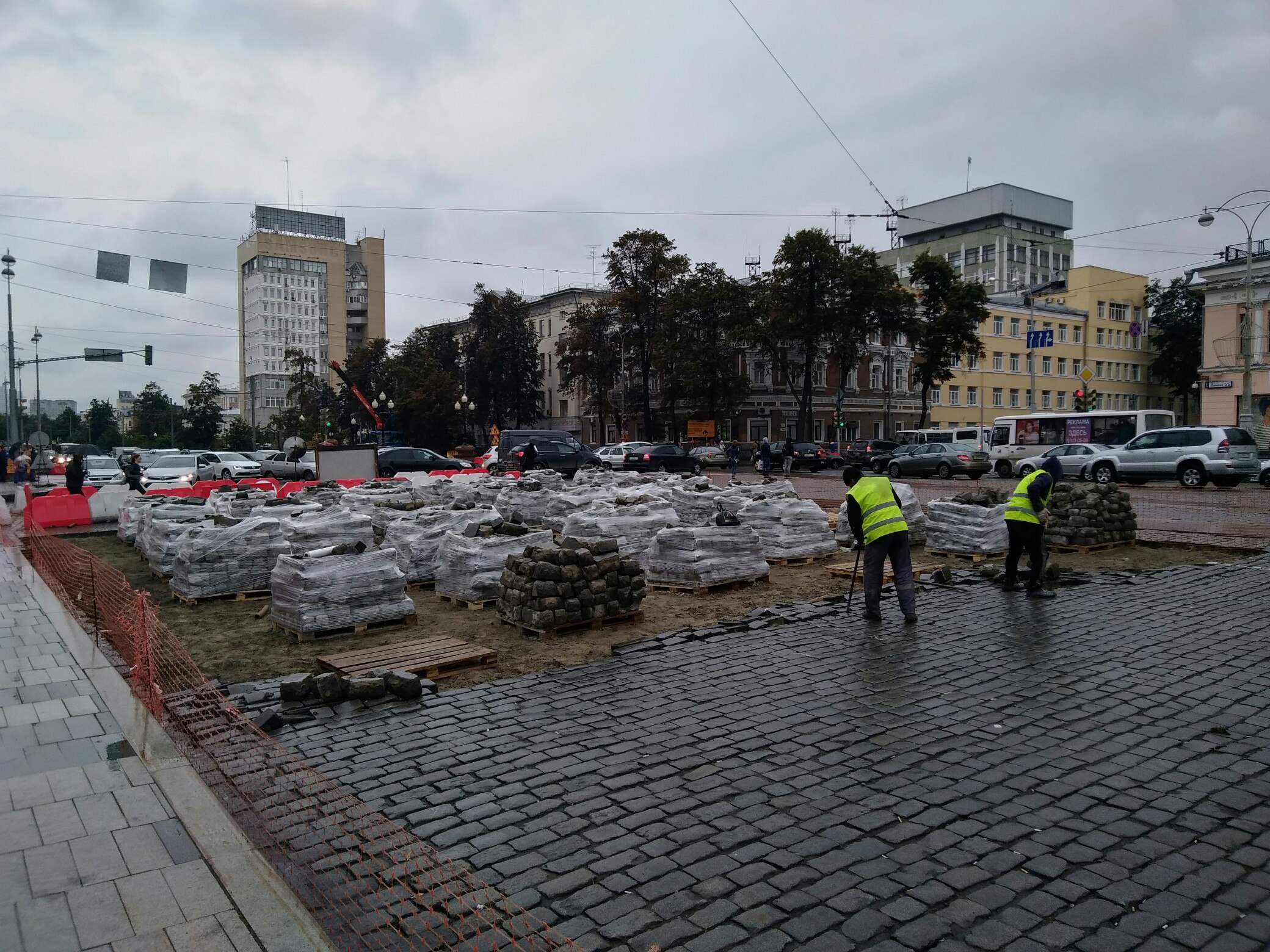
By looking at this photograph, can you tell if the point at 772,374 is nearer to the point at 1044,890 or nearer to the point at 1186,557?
the point at 1186,557

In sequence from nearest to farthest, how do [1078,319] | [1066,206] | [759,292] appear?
[759,292] < [1078,319] < [1066,206]

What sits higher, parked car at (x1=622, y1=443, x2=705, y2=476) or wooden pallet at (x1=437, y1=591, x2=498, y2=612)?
parked car at (x1=622, y1=443, x2=705, y2=476)

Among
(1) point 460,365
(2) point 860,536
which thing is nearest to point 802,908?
(2) point 860,536

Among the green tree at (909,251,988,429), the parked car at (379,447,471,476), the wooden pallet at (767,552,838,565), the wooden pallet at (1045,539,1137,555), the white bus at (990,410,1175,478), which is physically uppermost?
the green tree at (909,251,988,429)

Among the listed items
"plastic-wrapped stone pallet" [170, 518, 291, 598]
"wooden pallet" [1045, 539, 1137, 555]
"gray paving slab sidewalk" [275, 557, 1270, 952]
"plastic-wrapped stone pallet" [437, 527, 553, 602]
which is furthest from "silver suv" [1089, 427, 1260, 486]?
"plastic-wrapped stone pallet" [170, 518, 291, 598]

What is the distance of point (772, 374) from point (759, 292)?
1127 cm

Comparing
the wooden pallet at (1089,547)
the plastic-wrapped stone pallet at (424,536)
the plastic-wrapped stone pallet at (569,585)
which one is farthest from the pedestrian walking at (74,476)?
the wooden pallet at (1089,547)

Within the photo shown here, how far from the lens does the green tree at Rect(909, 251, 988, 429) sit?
50.3 metres

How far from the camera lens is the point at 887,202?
2450 cm

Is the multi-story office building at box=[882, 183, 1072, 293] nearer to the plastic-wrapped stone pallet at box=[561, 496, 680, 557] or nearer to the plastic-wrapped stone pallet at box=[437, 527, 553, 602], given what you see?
the plastic-wrapped stone pallet at box=[561, 496, 680, 557]

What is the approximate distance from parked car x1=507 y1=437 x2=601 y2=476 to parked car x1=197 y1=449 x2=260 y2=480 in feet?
35.2

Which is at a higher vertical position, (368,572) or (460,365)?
(460,365)

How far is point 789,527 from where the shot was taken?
1290 centimetres

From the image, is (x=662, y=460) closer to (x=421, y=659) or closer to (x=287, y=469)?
(x=287, y=469)
